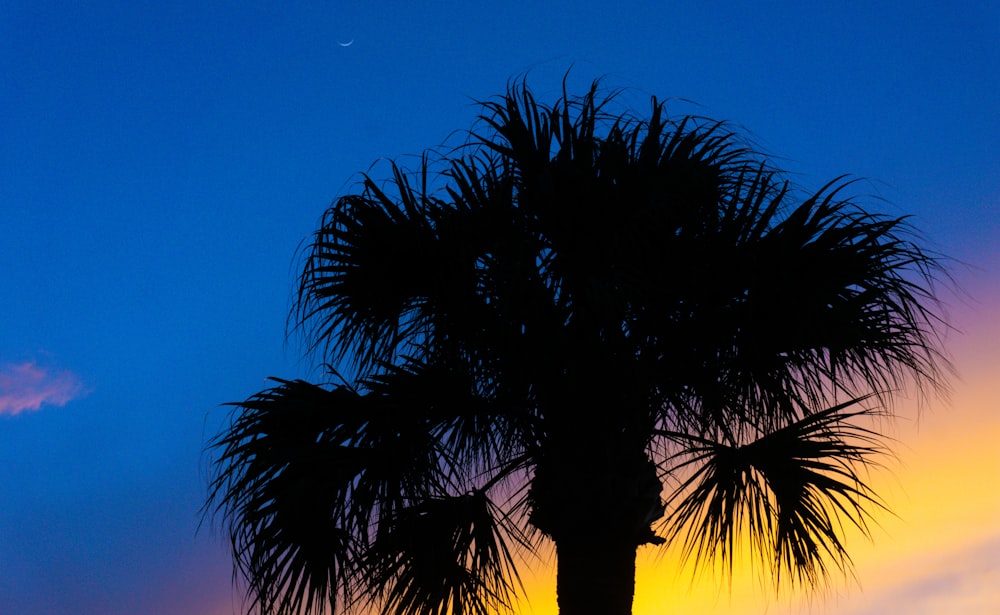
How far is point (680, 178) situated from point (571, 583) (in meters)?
2.76

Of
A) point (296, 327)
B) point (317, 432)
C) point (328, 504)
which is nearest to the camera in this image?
point (328, 504)

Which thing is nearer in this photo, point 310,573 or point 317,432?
point 310,573

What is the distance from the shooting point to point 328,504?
213 inches

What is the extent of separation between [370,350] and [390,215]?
1.00m

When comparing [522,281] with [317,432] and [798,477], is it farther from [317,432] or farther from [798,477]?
[798,477]

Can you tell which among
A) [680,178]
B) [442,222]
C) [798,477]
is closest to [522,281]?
[442,222]

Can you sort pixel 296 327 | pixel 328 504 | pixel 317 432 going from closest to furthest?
pixel 328 504 → pixel 317 432 → pixel 296 327

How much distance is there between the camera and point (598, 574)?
5.93 m

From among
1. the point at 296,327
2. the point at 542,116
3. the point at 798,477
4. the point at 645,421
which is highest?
the point at 542,116

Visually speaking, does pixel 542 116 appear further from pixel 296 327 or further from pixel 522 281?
pixel 296 327

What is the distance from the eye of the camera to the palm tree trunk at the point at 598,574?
593 centimetres

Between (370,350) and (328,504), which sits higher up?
(370,350)

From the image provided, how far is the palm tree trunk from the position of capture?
593 cm

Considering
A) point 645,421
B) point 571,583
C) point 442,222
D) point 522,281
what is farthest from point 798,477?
point 442,222
